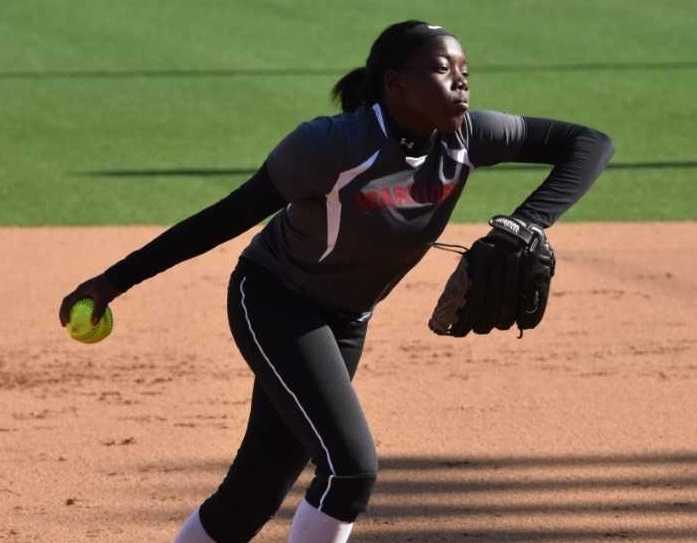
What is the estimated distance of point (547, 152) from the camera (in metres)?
4.14

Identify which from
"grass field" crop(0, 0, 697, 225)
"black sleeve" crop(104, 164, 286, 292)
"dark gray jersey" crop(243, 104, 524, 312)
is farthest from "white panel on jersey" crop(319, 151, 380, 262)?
"grass field" crop(0, 0, 697, 225)

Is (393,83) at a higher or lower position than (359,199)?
higher

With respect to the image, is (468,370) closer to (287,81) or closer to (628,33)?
(287,81)

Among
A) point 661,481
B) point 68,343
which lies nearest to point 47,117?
point 68,343

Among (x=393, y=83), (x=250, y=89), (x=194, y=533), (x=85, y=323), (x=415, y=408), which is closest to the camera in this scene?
(x=393, y=83)

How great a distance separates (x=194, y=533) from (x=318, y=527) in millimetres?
442

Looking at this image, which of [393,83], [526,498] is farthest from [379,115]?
[526,498]

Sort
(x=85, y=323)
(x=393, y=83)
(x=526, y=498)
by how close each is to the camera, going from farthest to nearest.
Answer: (x=526, y=498)
(x=85, y=323)
(x=393, y=83)

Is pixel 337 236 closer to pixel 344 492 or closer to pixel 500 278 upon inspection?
pixel 500 278

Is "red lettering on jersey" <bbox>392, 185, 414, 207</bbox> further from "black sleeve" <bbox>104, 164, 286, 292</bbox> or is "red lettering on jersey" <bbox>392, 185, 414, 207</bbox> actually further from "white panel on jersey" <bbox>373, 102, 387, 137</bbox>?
"black sleeve" <bbox>104, 164, 286, 292</bbox>

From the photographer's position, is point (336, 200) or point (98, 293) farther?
point (98, 293)

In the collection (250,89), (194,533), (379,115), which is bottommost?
(250,89)

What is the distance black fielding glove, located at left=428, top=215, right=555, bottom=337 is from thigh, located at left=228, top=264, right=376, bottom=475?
0.30m

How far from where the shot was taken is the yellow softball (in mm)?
4070
